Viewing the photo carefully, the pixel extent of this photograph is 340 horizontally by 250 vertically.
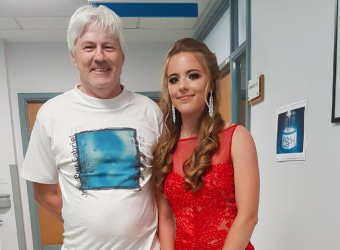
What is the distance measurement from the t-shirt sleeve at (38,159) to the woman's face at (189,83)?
0.58 m

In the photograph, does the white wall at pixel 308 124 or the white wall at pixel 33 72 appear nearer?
the white wall at pixel 308 124

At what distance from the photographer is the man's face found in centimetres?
100

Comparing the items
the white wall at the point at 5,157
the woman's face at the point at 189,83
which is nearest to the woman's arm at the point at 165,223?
the woman's face at the point at 189,83

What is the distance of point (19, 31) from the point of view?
286cm

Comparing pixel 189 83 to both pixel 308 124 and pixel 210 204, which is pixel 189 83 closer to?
pixel 210 204

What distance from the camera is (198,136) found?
3.48ft

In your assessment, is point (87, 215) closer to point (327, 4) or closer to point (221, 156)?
point (221, 156)

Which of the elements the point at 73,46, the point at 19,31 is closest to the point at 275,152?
the point at 73,46

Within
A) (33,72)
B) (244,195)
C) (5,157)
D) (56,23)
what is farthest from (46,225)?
(244,195)

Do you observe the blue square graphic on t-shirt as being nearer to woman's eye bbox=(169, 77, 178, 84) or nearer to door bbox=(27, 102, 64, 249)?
woman's eye bbox=(169, 77, 178, 84)

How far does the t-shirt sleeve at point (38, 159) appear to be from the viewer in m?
1.09

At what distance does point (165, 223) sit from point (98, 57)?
2.37 ft

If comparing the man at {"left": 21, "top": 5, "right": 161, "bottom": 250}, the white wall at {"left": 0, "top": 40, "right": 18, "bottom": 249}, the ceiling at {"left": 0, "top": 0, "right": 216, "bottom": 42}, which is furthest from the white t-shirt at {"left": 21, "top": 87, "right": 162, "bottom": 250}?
the white wall at {"left": 0, "top": 40, "right": 18, "bottom": 249}

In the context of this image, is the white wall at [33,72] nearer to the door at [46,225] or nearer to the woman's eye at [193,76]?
the door at [46,225]
